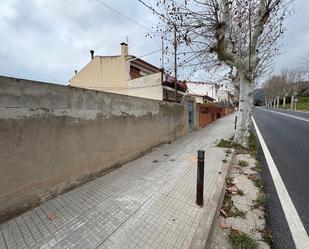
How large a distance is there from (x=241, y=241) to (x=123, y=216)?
166 cm

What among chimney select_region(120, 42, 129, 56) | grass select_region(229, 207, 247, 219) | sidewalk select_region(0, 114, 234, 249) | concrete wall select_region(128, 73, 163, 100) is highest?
chimney select_region(120, 42, 129, 56)

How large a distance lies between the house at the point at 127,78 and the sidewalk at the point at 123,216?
8.55m

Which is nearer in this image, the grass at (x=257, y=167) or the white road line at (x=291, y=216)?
the white road line at (x=291, y=216)

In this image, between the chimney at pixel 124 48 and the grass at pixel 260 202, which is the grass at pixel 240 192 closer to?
the grass at pixel 260 202

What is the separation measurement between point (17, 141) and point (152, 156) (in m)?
4.06

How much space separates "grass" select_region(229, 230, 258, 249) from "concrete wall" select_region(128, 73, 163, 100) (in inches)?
391

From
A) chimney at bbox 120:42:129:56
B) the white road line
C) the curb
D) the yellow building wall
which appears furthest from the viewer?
chimney at bbox 120:42:129:56

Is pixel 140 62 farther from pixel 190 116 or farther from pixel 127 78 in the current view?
pixel 190 116

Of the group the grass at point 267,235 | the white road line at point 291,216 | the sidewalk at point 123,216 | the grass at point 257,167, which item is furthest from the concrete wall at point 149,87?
the grass at point 267,235

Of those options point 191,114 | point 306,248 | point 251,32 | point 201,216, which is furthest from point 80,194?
point 191,114

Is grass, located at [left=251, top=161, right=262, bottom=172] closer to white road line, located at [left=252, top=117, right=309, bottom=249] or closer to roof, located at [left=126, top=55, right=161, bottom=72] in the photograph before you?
white road line, located at [left=252, top=117, right=309, bottom=249]

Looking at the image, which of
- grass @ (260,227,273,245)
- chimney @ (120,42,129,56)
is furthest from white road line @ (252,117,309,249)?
chimney @ (120,42,129,56)

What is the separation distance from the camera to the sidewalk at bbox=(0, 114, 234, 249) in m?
2.35

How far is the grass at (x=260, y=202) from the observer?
10.8 feet
